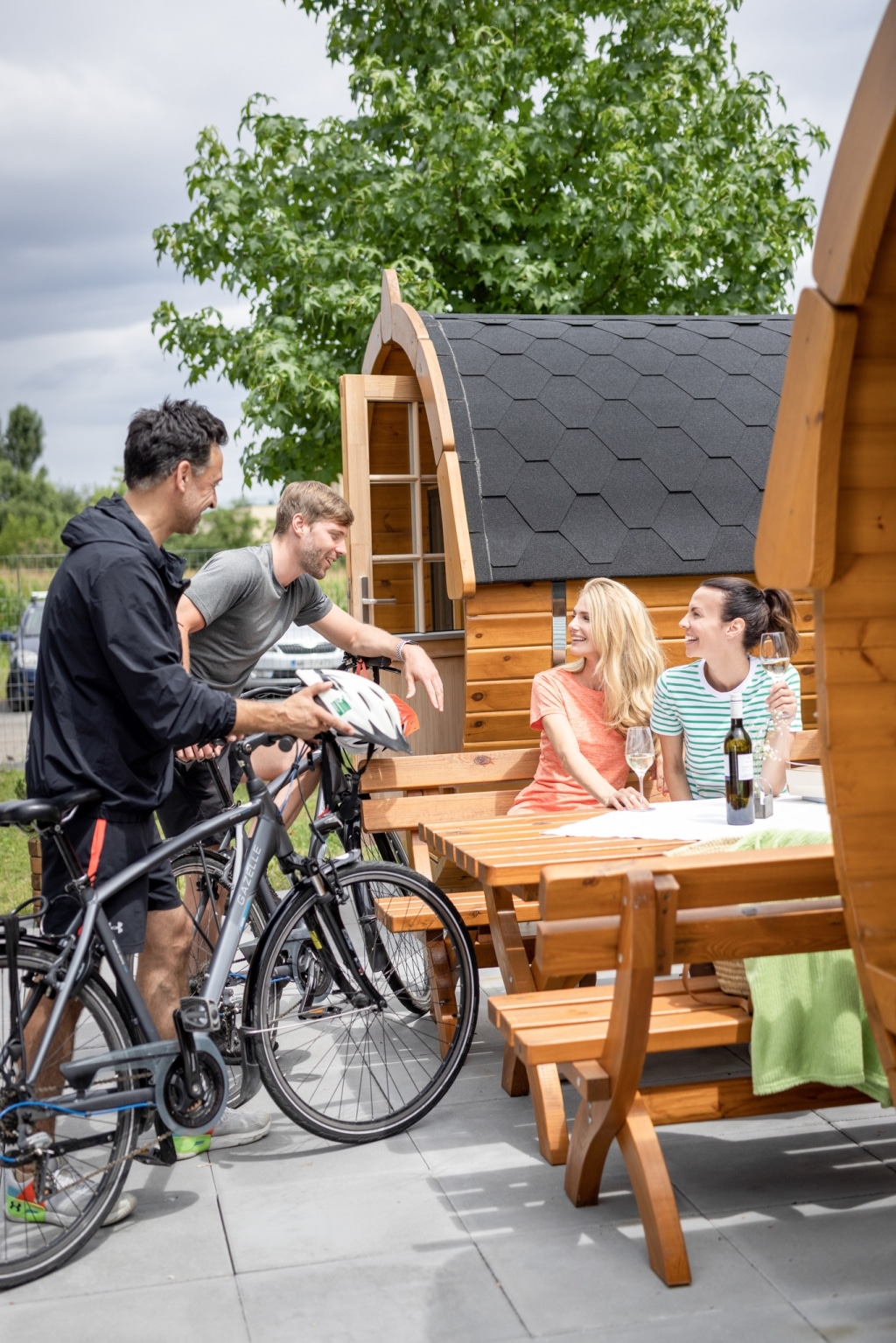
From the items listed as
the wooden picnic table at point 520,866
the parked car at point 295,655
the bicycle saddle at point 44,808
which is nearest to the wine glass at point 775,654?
the wooden picnic table at point 520,866

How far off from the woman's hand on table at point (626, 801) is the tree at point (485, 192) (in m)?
8.29

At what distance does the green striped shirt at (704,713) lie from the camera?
16.4 feet

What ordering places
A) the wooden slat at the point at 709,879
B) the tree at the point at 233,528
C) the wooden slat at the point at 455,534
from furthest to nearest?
the tree at the point at 233,528 < the wooden slat at the point at 455,534 < the wooden slat at the point at 709,879

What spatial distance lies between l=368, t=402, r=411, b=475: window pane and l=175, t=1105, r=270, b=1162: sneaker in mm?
4781

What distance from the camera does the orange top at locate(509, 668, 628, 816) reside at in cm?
526

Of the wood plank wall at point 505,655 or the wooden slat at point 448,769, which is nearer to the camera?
the wooden slat at point 448,769

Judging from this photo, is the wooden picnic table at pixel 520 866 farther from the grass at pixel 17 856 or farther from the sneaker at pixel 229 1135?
the grass at pixel 17 856

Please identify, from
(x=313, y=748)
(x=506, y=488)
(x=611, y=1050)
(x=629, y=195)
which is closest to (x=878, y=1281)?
(x=611, y=1050)

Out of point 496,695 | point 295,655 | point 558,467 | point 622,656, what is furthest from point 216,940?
point 295,655

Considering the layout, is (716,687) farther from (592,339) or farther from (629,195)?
(629,195)

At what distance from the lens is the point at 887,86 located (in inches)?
80.1

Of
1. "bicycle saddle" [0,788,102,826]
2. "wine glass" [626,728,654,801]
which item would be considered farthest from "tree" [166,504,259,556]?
"bicycle saddle" [0,788,102,826]

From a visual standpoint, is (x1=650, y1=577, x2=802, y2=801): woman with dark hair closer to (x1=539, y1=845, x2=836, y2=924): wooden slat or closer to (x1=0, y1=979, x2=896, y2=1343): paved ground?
(x1=0, y1=979, x2=896, y2=1343): paved ground

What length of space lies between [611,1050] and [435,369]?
13.3 feet
